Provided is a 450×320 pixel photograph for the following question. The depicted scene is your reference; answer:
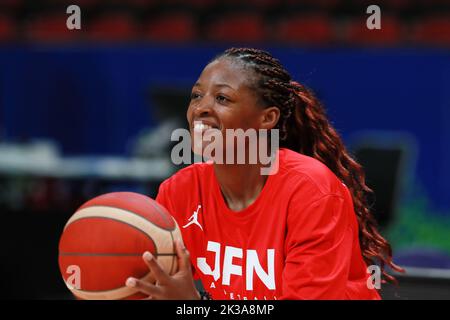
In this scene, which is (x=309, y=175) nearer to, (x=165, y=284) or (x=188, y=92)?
(x=165, y=284)

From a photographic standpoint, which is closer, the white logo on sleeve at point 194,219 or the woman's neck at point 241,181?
the woman's neck at point 241,181

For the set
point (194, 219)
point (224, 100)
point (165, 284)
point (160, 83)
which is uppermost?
point (160, 83)

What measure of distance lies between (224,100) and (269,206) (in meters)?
0.38

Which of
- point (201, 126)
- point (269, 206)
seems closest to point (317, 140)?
point (269, 206)

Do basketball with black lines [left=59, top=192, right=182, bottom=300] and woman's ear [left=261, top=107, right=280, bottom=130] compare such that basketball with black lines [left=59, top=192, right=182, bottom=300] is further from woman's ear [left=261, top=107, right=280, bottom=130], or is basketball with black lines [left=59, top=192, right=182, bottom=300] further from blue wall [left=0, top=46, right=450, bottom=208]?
blue wall [left=0, top=46, right=450, bottom=208]

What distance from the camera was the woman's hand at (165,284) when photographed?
2.31 meters

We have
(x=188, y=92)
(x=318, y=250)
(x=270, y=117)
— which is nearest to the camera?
(x=318, y=250)

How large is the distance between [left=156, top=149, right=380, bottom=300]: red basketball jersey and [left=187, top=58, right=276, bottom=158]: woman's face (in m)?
0.23

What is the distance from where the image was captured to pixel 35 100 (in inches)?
303

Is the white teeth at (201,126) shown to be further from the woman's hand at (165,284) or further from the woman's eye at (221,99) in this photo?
the woman's hand at (165,284)

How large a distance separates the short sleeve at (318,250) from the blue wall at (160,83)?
3.80 metres

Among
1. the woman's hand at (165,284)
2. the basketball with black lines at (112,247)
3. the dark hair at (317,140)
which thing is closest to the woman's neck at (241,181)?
the dark hair at (317,140)

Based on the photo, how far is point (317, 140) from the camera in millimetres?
3041

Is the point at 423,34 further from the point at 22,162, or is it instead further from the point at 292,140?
the point at 292,140
